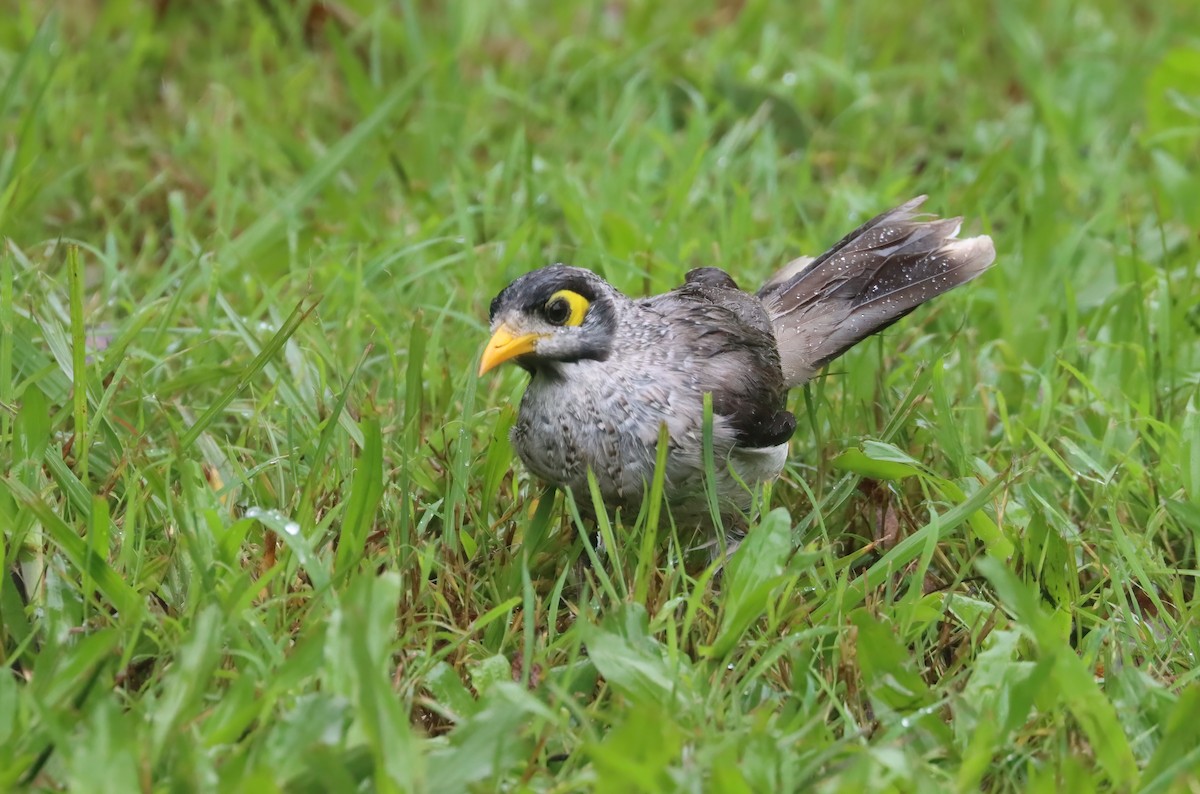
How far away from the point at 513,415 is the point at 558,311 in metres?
0.36

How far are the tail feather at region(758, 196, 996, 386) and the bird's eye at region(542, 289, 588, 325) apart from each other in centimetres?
83

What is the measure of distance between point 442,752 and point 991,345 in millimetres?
2738

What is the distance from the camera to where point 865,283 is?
14.4 feet

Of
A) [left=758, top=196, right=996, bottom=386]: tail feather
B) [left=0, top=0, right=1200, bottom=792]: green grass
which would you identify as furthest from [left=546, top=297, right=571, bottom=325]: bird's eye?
[left=758, top=196, right=996, bottom=386]: tail feather

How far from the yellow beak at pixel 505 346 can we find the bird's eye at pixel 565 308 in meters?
0.07

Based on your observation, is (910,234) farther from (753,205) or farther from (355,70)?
(355,70)

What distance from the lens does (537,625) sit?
338 centimetres

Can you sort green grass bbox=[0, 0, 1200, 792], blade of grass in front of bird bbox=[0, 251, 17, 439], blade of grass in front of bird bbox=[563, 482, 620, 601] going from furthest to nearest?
blade of grass in front of bird bbox=[0, 251, 17, 439], blade of grass in front of bird bbox=[563, 482, 620, 601], green grass bbox=[0, 0, 1200, 792]

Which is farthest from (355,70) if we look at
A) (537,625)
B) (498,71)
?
(537,625)

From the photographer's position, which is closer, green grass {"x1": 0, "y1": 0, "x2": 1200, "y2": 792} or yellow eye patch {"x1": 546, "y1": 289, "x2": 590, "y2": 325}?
green grass {"x1": 0, "y1": 0, "x2": 1200, "y2": 792}

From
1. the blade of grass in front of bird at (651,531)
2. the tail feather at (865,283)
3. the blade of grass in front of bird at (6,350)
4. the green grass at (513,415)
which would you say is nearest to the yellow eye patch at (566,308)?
the green grass at (513,415)

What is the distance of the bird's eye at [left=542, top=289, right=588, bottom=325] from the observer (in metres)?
3.57

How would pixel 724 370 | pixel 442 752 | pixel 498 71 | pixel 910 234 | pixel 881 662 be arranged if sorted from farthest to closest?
1. pixel 498 71
2. pixel 910 234
3. pixel 724 370
4. pixel 881 662
5. pixel 442 752

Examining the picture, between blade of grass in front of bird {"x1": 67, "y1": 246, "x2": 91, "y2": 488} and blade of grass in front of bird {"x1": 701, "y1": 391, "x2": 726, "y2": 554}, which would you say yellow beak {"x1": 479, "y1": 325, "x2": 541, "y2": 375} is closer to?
blade of grass in front of bird {"x1": 701, "y1": 391, "x2": 726, "y2": 554}
